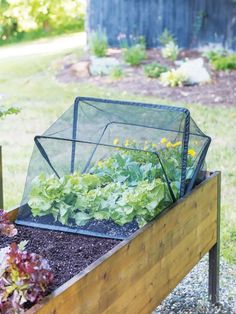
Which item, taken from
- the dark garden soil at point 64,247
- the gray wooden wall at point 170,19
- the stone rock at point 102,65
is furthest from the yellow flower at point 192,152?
the gray wooden wall at point 170,19

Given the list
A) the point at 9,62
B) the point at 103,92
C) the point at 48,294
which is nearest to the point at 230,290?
the point at 48,294

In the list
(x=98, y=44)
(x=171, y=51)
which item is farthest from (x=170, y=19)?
(x=98, y=44)

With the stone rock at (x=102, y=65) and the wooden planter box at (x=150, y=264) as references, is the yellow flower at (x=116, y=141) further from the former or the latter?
the stone rock at (x=102, y=65)

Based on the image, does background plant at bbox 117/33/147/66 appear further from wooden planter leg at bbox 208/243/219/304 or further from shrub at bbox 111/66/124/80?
wooden planter leg at bbox 208/243/219/304

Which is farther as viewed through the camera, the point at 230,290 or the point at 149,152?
the point at 230,290

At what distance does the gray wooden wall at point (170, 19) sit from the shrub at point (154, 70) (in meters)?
1.48

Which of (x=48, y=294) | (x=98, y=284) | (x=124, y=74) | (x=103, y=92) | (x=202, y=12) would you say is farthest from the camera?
(x=202, y=12)

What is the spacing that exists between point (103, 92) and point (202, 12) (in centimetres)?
297

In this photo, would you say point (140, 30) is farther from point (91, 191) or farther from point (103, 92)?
point (91, 191)

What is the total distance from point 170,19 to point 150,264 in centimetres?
905

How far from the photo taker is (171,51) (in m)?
10.5

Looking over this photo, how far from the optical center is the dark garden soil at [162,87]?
8.71 meters

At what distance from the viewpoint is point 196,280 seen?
3.72 m

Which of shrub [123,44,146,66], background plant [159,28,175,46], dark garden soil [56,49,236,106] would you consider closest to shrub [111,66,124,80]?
→ dark garden soil [56,49,236,106]
